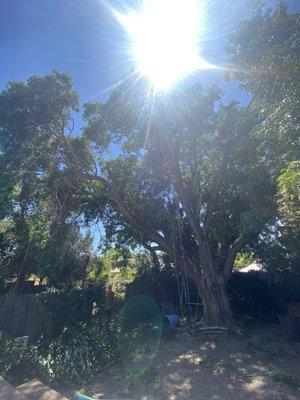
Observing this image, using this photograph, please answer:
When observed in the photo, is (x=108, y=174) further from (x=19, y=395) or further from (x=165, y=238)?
(x=19, y=395)

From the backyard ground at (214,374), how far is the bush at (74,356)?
467 mm

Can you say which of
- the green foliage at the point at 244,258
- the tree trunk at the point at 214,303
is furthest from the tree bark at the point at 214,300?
the green foliage at the point at 244,258

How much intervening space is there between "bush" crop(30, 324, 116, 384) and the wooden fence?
710 mm

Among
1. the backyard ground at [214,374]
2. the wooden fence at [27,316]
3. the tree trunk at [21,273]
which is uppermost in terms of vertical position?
the tree trunk at [21,273]

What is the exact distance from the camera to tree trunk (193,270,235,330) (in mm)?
10317

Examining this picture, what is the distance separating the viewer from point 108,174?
40.2ft

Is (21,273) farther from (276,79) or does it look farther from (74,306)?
(276,79)

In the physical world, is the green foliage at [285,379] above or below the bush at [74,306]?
below

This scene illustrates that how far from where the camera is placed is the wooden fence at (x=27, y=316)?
8.62 m

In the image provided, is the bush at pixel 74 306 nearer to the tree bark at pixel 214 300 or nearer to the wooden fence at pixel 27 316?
the wooden fence at pixel 27 316

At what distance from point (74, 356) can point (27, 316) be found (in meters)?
2.89

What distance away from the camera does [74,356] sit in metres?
6.92

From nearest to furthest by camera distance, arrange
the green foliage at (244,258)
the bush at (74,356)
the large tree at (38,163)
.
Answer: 1. the bush at (74,356)
2. the large tree at (38,163)
3. the green foliage at (244,258)

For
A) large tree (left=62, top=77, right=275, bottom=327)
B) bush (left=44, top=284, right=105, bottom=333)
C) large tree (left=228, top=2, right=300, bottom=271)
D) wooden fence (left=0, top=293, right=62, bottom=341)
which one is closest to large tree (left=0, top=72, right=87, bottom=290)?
large tree (left=62, top=77, right=275, bottom=327)
